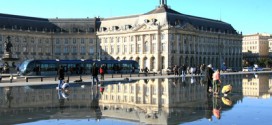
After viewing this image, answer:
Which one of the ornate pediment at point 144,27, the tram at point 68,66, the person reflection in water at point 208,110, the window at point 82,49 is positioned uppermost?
the ornate pediment at point 144,27

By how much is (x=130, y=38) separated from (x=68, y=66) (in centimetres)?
4482

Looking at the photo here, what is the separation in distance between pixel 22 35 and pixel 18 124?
344 feet

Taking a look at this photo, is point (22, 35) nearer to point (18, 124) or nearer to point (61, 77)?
point (61, 77)

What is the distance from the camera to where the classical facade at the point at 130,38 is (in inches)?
4210

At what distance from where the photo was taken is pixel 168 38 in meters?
105

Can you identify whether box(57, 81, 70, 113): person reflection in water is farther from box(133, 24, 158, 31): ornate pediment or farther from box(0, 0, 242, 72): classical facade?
box(133, 24, 158, 31): ornate pediment

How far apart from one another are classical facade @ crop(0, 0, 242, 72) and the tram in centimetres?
2589

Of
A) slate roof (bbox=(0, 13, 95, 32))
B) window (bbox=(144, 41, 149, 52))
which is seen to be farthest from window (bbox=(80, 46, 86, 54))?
window (bbox=(144, 41, 149, 52))

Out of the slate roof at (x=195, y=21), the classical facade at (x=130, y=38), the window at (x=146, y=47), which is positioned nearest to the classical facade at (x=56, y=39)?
the classical facade at (x=130, y=38)

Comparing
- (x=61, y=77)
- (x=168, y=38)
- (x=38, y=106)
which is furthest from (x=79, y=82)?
(x=168, y=38)

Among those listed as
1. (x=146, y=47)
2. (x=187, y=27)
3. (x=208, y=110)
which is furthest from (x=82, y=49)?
(x=208, y=110)

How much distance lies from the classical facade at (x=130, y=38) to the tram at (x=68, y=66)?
25894mm

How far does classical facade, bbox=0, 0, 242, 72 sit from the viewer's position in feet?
351

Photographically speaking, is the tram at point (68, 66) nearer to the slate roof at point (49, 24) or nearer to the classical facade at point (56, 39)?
the classical facade at point (56, 39)
